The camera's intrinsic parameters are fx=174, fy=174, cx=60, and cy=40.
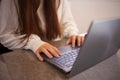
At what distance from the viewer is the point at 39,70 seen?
2.00 feet

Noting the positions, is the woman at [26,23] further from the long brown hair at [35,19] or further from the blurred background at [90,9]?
the blurred background at [90,9]

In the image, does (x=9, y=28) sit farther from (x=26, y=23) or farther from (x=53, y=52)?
(x=53, y=52)

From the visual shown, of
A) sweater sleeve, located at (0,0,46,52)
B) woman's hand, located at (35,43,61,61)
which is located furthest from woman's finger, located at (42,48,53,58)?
sweater sleeve, located at (0,0,46,52)

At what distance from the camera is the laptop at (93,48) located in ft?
1.60

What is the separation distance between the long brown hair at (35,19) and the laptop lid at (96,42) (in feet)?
1.25

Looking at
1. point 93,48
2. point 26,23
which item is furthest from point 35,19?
point 93,48

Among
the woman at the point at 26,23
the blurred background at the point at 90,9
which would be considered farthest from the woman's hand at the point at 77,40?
the blurred background at the point at 90,9

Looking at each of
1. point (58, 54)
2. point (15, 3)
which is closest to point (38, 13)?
point (15, 3)

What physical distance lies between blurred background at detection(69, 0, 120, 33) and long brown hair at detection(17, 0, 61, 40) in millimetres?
631

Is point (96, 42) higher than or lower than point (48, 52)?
higher

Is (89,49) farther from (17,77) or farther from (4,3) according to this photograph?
(4,3)

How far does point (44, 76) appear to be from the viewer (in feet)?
1.89

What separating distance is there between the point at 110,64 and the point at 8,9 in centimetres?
54

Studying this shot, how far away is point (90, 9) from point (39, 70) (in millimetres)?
1222
